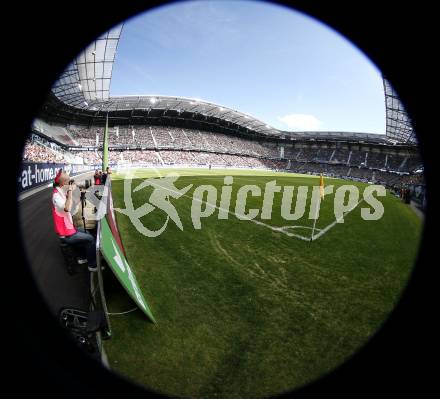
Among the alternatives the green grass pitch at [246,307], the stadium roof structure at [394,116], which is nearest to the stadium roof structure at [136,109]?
the stadium roof structure at [394,116]

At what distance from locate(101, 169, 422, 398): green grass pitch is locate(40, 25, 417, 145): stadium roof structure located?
2966 cm

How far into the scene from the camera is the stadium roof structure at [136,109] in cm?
3819

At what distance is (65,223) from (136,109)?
71959 mm

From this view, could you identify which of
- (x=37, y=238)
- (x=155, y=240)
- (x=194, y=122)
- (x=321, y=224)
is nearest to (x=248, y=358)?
(x=155, y=240)

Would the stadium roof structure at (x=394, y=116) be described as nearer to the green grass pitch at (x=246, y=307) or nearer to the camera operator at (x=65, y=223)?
the green grass pitch at (x=246, y=307)

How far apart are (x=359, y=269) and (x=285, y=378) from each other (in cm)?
492

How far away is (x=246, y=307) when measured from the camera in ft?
17.2

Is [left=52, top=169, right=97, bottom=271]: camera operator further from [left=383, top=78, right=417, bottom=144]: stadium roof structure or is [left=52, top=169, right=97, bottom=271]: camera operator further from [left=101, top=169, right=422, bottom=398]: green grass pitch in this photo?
[left=383, top=78, right=417, bottom=144]: stadium roof structure

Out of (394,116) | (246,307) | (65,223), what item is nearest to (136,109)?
(394,116)

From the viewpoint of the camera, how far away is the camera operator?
5156 millimetres

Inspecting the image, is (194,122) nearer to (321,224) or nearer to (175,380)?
(321,224)

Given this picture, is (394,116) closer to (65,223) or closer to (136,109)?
(65,223)

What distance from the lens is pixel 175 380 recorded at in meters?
3.42

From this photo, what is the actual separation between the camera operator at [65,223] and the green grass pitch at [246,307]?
0.94 meters
